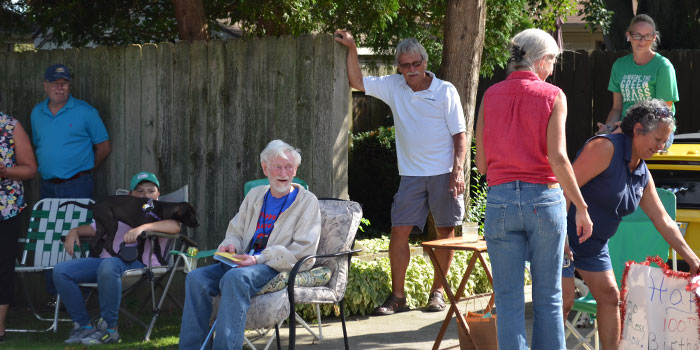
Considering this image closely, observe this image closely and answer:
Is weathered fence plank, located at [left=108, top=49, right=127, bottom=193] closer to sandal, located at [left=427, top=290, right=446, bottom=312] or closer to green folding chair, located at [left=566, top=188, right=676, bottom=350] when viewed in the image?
sandal, located at [left=427, top=290, right=446, bottom=312]

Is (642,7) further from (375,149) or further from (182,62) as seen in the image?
(182,62)

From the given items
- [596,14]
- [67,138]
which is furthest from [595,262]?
[596,14]

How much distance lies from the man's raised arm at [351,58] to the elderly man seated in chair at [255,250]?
1230 mm

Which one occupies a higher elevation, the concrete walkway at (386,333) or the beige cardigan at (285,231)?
the beige cardigan at (285,231)

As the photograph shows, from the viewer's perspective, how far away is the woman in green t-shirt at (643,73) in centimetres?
639

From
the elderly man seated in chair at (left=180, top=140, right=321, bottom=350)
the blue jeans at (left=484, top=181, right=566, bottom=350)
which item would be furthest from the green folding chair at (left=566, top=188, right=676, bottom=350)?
the elderly man seated in chair at (left=180, top=140, right=321, bottom=350)

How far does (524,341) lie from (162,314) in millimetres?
3571

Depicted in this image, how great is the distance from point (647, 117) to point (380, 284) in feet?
9.76

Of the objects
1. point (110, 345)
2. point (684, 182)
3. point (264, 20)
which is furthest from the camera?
point (264, 20)

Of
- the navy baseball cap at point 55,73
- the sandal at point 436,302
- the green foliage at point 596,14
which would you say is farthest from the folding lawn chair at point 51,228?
the green foliage at point 596,14

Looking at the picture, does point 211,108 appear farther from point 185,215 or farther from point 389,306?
point 389,306

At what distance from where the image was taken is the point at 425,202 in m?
6.80

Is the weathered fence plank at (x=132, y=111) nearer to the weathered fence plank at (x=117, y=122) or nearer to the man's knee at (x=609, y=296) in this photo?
the weathered fence plank at (x=117, y=122)

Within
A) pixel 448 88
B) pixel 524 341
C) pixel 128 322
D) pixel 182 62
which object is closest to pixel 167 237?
pixel 128 322
